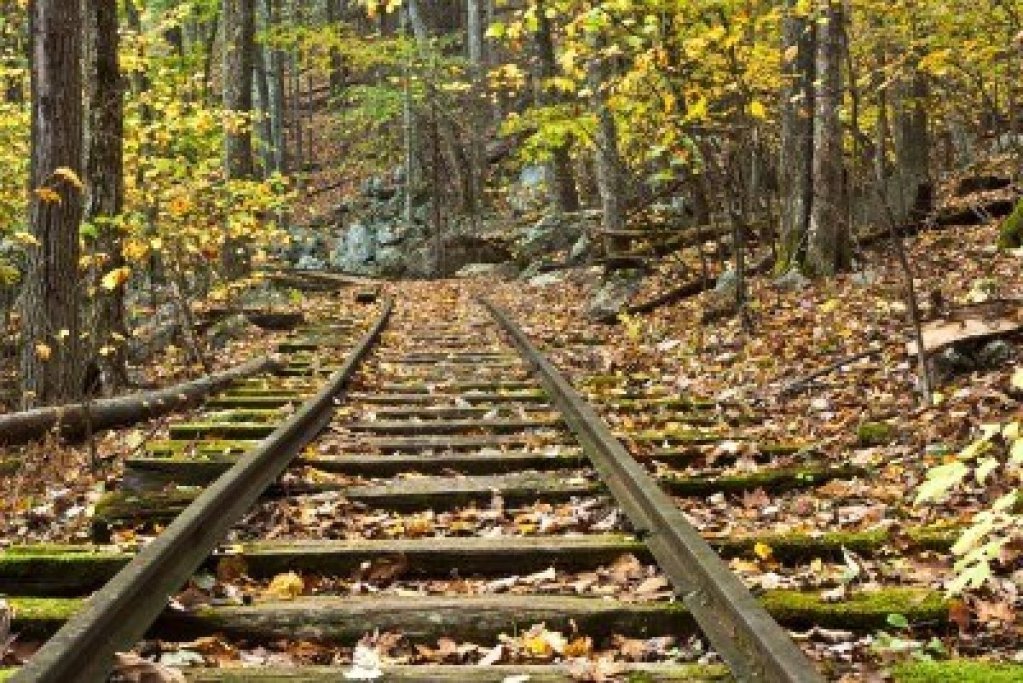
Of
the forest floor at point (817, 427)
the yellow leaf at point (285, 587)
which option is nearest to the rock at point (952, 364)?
the forest floor at point (817, 427)

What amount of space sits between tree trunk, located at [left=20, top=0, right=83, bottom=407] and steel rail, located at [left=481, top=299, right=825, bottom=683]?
19.2 ft

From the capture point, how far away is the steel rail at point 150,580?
295cm

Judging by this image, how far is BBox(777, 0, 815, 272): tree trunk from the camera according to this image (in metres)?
12.3

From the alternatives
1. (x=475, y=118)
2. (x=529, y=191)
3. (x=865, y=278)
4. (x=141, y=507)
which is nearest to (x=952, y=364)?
(x=865, y=278)

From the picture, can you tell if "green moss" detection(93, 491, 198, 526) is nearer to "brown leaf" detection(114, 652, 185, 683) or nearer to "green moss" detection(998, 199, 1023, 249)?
"brown leaf" detection(114, 652, 185, 683)

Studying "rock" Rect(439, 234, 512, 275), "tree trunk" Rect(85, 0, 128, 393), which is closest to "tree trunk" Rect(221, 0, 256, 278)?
"tree trunk" Rect(85, 0, 128, 393)

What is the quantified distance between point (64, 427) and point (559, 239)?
18.4 m

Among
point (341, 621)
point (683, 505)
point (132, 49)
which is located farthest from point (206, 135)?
point (341, 621)

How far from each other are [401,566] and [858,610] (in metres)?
1.78

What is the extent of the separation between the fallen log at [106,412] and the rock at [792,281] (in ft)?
18.6

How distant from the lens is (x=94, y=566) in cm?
419

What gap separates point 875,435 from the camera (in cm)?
644

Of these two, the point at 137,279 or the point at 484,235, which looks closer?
the point at 137,279

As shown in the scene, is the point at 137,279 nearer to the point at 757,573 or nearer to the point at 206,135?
the point at 206,135
